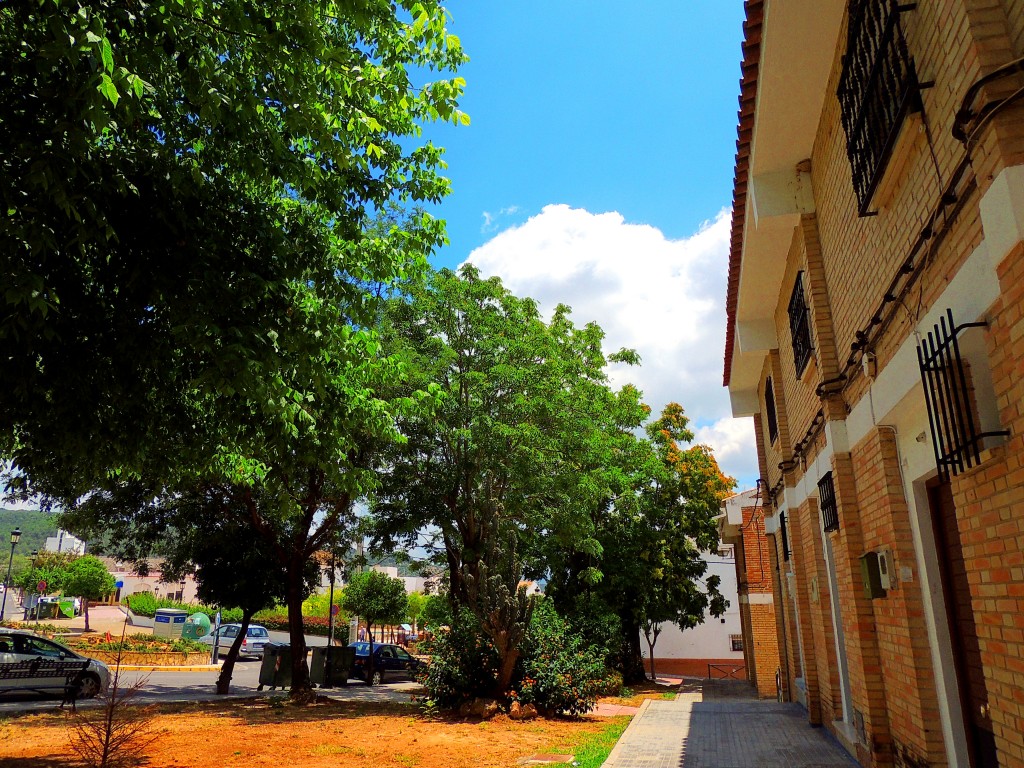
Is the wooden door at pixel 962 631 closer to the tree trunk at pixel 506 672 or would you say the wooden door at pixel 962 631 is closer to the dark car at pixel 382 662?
the tree trunk at pixel 506 672

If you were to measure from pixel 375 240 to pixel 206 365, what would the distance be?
2242 mm

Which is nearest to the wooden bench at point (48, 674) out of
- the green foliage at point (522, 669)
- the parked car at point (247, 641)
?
the green foliage at point (522, 669)

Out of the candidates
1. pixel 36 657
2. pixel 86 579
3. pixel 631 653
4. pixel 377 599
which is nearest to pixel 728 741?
pixel 36 657

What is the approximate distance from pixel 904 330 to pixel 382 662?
26234 millimetres

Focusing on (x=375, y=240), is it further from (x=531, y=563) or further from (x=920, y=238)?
(x=531, y=563)

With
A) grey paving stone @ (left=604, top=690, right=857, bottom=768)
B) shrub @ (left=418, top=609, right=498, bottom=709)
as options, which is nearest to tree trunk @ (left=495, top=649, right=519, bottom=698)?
shrub @ (left=418, top=609, right=498, bottom=709)

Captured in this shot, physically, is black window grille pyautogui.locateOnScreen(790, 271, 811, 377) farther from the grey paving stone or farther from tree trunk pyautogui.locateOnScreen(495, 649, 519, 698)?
tree trunk pyautogui.locateOnScreen(495, 649, 519, 698)

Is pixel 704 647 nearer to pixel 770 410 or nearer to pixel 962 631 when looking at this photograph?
pixel 770 410

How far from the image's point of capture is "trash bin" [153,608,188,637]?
4109cm

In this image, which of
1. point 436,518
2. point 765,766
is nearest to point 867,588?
point 765,766

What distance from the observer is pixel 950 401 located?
3.78m

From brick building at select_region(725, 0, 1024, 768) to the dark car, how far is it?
20.2m

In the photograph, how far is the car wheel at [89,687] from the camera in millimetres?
16312

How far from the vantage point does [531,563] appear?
82.7ft
